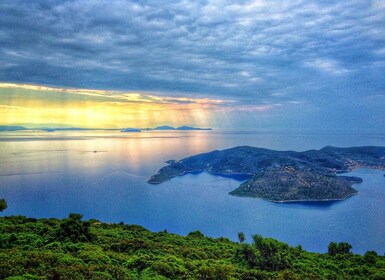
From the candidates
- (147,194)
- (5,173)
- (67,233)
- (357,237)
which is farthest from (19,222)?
(5,173)

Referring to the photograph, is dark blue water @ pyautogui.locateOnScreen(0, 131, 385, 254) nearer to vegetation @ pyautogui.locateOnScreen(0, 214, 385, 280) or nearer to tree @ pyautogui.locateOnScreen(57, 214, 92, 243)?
vegetation @ pyautogui.locateOnScreen(0, 214, 385, 280)

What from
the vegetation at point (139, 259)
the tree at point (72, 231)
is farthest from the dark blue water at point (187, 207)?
the tree at point (72, 231)

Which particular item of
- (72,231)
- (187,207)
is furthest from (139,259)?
(187,207)

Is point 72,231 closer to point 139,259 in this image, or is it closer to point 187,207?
point 139,259

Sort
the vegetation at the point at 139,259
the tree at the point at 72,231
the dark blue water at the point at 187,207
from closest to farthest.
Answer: the vegetation at the point at 139,259
the tree at the point at 72,231
the dark blue water at the point at 187,207

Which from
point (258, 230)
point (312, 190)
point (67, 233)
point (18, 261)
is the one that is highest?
point (18, 261)

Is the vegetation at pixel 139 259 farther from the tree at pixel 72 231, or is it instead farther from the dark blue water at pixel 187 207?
the dark blue water at pixel 187 207

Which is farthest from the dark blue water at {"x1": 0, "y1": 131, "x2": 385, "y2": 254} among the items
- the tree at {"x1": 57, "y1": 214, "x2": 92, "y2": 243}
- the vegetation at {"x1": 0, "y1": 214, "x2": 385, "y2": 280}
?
the tree at {"x1": 57, "y1": 214, "x2": 92, "y2": 243}

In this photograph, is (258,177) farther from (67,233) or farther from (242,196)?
(67,233)

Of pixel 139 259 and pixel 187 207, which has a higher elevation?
pixel 139 259
